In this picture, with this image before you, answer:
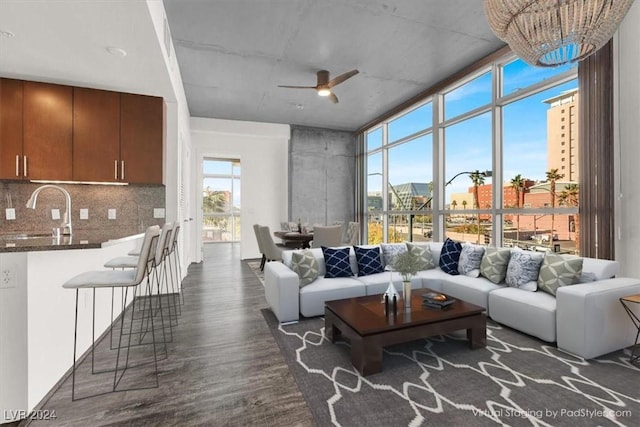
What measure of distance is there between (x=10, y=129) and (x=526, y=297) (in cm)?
578

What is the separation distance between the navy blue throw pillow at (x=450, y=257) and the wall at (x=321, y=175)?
4335 mm

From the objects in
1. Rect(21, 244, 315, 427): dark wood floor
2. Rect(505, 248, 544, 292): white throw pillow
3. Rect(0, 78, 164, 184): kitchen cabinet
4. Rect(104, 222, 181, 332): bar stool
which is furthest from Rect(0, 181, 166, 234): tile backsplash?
Rect(505, 248, 544, 292): white throw pillow

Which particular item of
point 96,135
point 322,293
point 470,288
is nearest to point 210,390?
point 322,293

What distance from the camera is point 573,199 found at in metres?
3.62

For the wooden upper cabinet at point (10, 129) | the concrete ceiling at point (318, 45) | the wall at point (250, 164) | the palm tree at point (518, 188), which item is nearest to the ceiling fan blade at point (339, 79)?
the concrete ceiling at point (318, 45)

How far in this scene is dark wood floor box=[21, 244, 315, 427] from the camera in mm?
1785

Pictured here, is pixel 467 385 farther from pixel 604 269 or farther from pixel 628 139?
pixel 628 139

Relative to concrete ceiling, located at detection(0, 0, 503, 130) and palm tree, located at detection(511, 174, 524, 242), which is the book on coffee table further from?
concrete ceiling, located at detection(0, 0, 503, 130)

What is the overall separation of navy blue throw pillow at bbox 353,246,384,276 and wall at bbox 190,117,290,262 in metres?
4.22

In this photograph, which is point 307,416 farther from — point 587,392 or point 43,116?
point 43,116

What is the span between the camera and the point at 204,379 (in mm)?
2195

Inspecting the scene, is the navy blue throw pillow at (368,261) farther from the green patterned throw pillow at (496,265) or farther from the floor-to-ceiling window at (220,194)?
the floor-to-ceiling window at (220,194)

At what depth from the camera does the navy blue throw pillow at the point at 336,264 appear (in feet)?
12.3

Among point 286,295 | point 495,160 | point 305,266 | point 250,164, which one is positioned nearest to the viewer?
point 286,295
